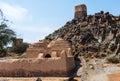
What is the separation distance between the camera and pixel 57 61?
2959cm

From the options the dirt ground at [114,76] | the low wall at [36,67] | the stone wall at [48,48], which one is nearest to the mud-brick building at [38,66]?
the low wall at [36,67]

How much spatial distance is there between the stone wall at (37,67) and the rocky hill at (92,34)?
12904mm

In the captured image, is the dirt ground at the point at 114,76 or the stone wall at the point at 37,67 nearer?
the dirt ground at the point at 114,76

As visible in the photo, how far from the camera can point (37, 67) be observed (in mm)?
30094

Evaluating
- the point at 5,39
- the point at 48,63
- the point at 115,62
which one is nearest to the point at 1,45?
the point at 5,39

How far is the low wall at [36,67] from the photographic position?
2953cm

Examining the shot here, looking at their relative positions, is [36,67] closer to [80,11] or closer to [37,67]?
[37,67]

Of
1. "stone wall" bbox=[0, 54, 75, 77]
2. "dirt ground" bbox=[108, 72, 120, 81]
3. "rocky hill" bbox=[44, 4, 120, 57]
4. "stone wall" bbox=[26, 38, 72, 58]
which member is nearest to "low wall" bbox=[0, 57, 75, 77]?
"stone wall" bbox=[0, 54, 75, 77]

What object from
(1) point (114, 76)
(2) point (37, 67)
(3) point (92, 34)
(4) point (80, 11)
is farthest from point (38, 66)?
(4) point (80, 11)

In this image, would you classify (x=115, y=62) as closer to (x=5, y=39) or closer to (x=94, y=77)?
(x=94, y=77)

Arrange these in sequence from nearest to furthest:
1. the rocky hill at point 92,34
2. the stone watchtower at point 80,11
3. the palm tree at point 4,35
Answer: the palm tree at point 4,35 → the rocky hill at point 92,34 → the stone watchtower at point 80,11

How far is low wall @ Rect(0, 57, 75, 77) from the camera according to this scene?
96.9 feet

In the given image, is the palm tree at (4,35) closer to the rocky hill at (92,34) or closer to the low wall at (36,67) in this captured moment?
the low wall at (36,67)

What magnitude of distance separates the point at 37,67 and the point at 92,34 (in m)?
23.1
